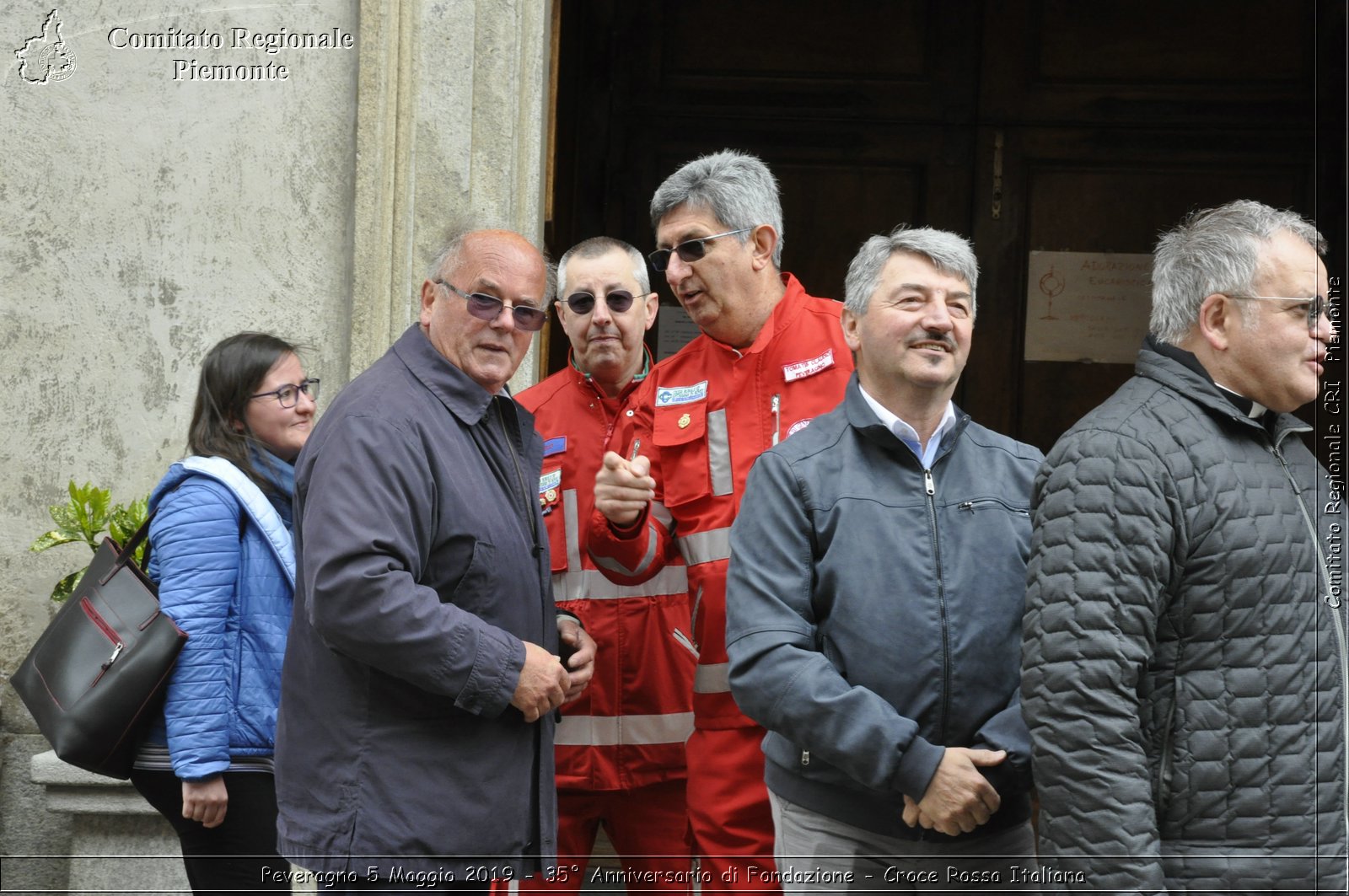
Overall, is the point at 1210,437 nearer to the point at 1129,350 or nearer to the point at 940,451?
the point at 940,451

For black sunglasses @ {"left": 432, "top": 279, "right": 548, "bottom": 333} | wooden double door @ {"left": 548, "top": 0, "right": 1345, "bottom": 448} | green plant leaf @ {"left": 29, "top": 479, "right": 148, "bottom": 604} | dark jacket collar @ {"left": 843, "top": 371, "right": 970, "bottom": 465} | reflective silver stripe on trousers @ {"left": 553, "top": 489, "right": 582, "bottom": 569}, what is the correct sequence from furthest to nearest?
1. wooden double door @ {"left": 548, "top": 0, "right": 1345, "bottom": 448}
2. green plant leaf @ {"left": 29, "top": 479, "right": 148, "bottom": 604}
3. reflective silver stripe on trousers @ {"left": 553, "top": 489, "right": 582, "bottom": 569}
4. black sunglasses @ {"left": 432, "top": 279, "right": 548, "bottom": 333}
5. dark jacket collar @ {"left": 843, "top": 371, "right": 970, "bottom": 465}

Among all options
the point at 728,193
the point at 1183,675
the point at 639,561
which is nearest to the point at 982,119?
the point at 728,193

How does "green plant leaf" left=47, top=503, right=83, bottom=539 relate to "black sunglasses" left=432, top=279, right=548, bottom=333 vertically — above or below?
below

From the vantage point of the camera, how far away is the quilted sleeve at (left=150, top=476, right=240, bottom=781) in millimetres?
3201

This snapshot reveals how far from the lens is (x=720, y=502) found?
3.41m

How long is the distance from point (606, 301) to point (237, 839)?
5.66ft

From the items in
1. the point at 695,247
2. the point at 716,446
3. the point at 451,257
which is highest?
the point at 695,247

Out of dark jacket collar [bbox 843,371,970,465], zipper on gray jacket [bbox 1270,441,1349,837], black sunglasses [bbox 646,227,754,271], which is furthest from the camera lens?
black sunglasses [bbox 646,227,754,271]

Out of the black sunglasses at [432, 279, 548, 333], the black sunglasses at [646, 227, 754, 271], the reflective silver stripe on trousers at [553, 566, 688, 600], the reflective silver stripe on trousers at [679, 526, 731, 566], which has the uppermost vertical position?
the black sunglasses at [646, 227, 754, 271]

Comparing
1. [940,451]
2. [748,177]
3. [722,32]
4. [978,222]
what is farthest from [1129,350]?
[940,451]

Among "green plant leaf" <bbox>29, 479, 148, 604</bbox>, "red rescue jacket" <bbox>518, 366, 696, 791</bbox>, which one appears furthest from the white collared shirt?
"green plant leaf" <bbox>29, 479, 148, 604</bbox>

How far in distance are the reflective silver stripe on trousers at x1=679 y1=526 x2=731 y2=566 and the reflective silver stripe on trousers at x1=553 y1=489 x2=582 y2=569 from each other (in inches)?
18.8

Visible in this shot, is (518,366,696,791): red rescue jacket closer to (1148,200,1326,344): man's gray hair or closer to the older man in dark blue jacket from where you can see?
the older man in dark blue jacket

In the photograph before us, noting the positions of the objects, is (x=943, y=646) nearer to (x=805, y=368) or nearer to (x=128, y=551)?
(x=805, y=368)
